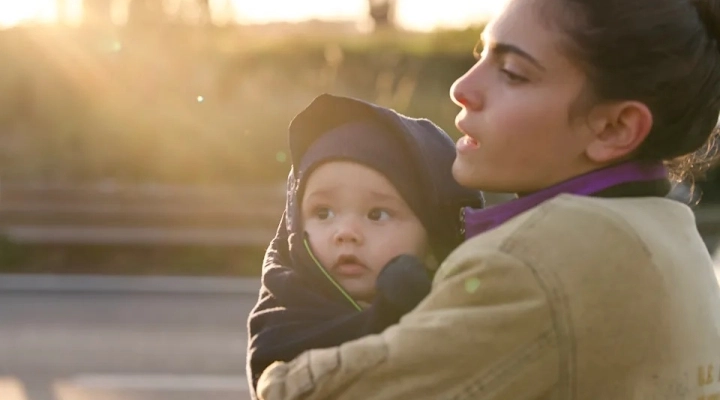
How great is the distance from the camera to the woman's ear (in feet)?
4.00

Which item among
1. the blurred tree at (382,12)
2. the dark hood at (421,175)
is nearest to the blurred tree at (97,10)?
the blurred tree at (382,12)

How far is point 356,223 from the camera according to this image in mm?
1663

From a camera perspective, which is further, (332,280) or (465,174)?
(332,280)

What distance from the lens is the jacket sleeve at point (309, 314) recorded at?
4.45ft

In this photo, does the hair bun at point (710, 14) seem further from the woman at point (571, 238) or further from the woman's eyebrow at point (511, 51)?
the woman's eyebrow at point (511, 51)

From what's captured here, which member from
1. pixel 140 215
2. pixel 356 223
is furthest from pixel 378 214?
pixel 140 215

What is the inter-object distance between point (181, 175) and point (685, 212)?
33.3 feet

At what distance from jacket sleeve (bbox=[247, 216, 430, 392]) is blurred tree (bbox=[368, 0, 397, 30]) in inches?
529

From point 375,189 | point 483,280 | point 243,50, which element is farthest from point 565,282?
point 243,50

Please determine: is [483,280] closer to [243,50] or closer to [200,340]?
[200,340]

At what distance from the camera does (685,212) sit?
4.26 feet

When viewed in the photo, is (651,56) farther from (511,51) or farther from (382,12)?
(382,12)

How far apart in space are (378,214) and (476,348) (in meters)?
0.59

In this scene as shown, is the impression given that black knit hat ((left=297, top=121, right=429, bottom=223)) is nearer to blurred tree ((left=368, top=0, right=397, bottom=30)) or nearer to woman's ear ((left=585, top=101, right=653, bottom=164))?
woman's ear ((left=585, top=101, right=653, bottom=164))
